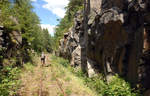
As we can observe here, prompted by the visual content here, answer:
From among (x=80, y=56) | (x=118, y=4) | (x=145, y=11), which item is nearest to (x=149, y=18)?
(x=145, y=11)

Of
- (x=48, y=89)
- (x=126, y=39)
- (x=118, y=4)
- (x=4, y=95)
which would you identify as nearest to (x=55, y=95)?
(x=48, y=89)

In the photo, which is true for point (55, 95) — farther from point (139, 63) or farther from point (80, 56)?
point (80, 56)

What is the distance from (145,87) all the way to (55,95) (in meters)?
5.09

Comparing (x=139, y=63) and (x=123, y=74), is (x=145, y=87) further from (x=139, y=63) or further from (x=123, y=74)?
(x=123, y=74)

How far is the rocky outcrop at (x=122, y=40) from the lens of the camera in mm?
6949

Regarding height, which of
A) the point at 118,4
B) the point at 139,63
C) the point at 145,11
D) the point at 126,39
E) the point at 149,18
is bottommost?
the point at 139,63

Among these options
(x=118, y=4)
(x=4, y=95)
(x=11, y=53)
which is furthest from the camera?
(x=11, y=53)

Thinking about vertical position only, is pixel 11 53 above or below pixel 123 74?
above

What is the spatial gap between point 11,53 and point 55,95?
7670 millimetres

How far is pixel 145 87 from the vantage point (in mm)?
6848

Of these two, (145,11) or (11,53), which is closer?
(145,11)

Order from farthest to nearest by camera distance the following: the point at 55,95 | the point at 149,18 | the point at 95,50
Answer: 1. the point at 95,50
2. the point at 55,95
3. the point at 149,18

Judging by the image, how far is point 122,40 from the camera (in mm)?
8703

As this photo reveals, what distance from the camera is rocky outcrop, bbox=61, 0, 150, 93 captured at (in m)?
6.95
